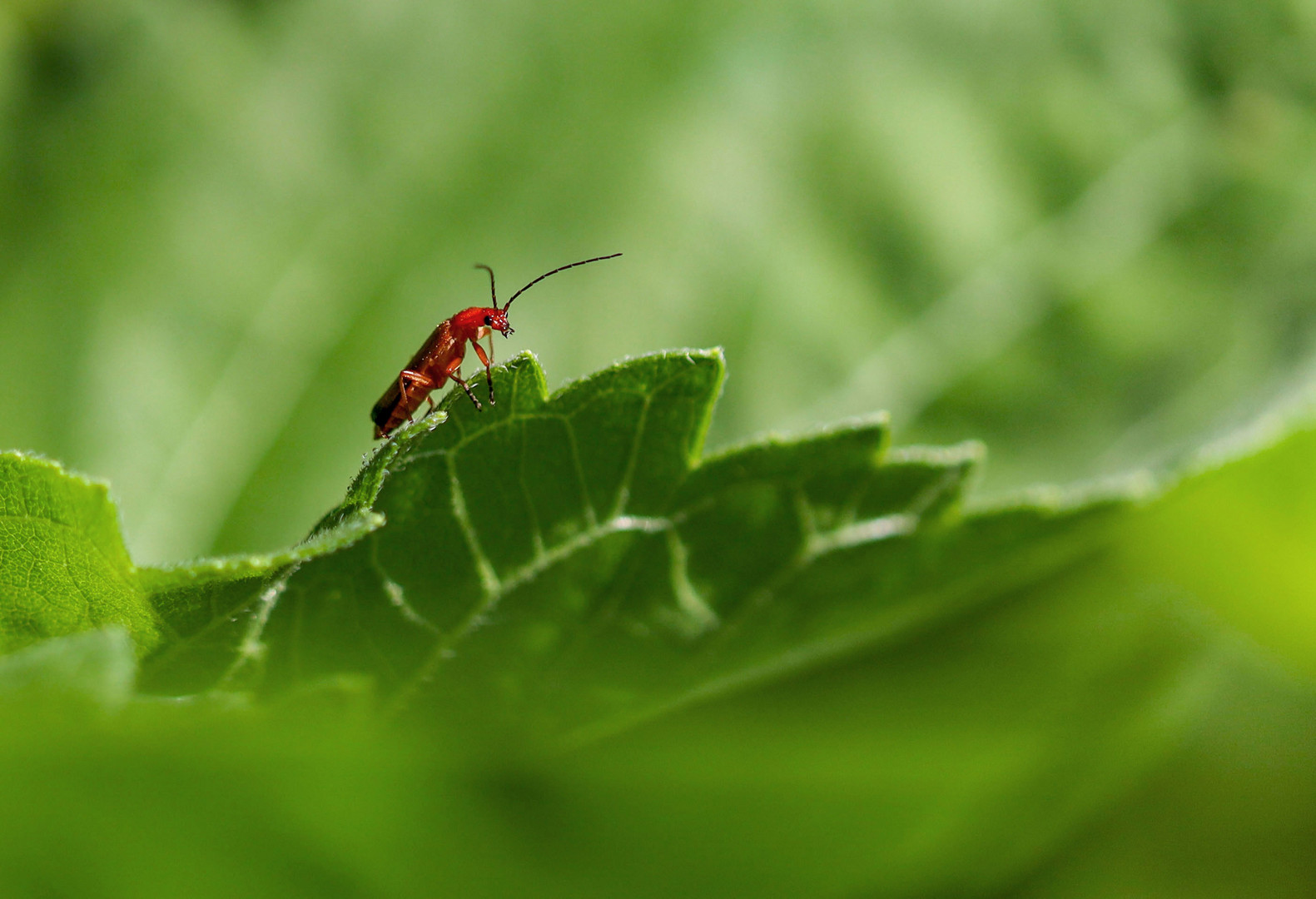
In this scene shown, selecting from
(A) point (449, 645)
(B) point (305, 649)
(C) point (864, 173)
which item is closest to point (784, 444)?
(A) point (449, 645)

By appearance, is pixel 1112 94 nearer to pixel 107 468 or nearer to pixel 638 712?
pixel 638 712

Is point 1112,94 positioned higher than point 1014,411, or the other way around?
point 1112,94

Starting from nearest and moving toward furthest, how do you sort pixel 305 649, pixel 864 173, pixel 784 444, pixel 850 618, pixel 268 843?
pixel 268 843 < pixel 305 649 < pixel 784 444 < pixel 850 618 < pixel 864 173

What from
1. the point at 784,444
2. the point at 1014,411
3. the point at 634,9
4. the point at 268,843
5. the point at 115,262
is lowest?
the point at 268,843

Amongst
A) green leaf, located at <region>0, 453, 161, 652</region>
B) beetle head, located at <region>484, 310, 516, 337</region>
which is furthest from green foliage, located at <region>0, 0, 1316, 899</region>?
beetle head, located at <region>484, 310, 516, 337</region>

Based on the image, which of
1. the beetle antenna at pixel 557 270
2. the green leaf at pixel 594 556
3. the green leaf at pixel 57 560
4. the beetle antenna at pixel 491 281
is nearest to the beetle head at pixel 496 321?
the beetle antenna at pixel 557 270

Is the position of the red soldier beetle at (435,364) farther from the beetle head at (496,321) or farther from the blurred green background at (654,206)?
the blurred green background at (654,206)

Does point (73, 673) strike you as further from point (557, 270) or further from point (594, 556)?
point (557, 270)
